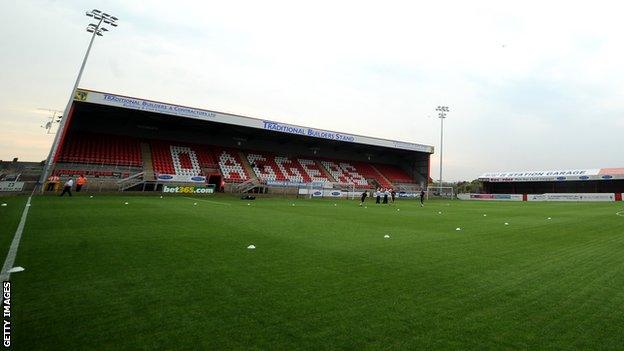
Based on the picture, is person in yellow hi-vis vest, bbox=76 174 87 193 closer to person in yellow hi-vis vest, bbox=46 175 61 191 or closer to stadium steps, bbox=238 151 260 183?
person in yellow hi-vis vest, bbox=46 175 61 191

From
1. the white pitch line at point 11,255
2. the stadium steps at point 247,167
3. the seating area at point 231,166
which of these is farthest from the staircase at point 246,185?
the white pitch line at point 11,255

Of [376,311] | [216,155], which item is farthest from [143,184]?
[376,311]

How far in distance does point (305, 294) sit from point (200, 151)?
37.0 metres

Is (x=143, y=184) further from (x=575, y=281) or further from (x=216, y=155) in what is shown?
(x=575, y=281)

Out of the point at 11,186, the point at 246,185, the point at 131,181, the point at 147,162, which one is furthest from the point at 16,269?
the point at 147,162

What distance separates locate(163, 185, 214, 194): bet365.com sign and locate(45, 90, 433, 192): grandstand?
118 cm

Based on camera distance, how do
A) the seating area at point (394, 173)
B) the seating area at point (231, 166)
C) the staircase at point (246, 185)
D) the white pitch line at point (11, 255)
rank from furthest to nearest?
the seating area at point (394, 173)
the seating area at point (231, 166)
the staircase at point (246, 185)
the white pitch line at point (11, 255)

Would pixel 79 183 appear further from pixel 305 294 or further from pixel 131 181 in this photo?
pixel 305 294

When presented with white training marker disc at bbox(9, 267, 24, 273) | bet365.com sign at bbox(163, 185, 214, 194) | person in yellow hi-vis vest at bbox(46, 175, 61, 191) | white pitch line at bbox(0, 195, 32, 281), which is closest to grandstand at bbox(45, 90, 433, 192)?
bet365.com sign at bbox(163, 185, 214, 194)

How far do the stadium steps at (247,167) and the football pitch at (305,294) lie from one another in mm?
29082

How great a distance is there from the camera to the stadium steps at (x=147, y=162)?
3004 centimetres

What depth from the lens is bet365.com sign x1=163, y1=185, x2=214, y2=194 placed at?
29470 mm

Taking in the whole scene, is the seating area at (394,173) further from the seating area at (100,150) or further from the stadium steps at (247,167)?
the seating area at (100,150)

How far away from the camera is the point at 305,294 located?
4.31 m
